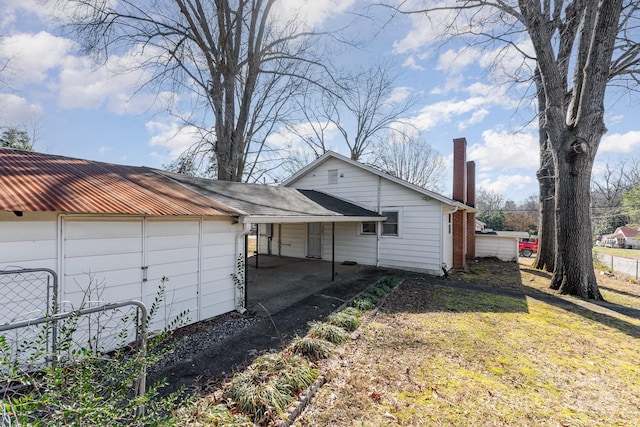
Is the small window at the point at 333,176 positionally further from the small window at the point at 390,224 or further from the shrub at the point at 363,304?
the shrub at the point at 363,304

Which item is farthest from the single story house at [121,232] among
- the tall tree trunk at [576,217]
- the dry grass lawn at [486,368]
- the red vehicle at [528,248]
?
the red vehicle at [528,248]

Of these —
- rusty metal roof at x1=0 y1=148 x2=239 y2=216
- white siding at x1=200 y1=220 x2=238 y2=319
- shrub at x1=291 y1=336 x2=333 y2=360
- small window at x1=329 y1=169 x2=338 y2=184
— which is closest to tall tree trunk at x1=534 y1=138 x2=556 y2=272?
small window at x1=329 y1=169 x2=338 y2=184

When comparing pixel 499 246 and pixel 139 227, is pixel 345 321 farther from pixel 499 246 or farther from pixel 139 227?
pixel 499 246

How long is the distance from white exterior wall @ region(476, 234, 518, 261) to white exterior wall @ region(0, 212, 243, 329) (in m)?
14.4

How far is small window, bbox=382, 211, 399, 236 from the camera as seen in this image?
Answer: 459 inches

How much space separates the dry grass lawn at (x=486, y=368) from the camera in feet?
10.6

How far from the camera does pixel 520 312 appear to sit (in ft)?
22.1

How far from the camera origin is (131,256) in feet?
15.2

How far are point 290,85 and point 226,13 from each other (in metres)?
6.31

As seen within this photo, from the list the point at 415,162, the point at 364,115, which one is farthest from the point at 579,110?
the point at 415,162

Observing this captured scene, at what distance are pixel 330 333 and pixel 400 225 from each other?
7.44 metres

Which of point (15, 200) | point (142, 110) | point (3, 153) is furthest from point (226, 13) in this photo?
point (15, 200)

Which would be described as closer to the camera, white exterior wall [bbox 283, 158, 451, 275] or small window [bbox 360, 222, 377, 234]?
white exterior wall [bbox 283, 158, 451, 275]

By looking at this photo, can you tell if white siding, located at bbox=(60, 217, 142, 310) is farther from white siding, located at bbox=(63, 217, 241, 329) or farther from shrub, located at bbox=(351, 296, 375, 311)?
shrub, located at bbox=(351, 296, 375, 311)
